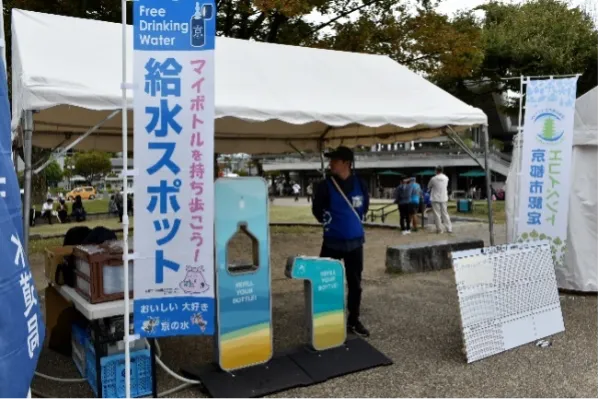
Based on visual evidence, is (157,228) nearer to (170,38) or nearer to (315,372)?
(170,38)

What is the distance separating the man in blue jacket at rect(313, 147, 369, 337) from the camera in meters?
4.42

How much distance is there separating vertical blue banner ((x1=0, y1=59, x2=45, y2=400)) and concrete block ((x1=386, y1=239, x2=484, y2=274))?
611 centimetres

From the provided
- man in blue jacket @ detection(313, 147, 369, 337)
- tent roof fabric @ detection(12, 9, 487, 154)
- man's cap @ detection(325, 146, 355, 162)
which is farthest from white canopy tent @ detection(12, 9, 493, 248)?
man in blue jacket @ detection(313, 147, 369, 337)

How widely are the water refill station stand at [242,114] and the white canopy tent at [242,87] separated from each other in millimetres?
13

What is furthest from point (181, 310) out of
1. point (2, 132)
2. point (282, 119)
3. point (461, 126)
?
point (461, 126)

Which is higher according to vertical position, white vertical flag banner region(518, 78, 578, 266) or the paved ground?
white vertical flag banner region(518, 78, 578, 266)

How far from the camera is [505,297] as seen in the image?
436cm

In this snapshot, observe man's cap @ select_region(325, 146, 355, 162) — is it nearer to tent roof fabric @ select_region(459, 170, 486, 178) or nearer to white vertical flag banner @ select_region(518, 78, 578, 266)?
white vertical flag banner @ select_region(518, 78, 578, 266)

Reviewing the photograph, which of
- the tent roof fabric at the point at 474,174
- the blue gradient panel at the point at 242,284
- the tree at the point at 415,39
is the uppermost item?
the tree at the point at 415,39

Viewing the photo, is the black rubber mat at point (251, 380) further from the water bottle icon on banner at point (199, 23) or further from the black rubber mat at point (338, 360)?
the water bottle icon on banner at point (199, 23)

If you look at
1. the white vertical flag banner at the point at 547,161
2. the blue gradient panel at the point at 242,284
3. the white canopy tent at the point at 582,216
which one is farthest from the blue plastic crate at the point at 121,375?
the white canopy tent at the point at 582,216

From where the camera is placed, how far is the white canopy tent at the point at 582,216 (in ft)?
20.0

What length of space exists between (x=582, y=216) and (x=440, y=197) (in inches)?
229

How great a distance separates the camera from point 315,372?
383 cm
